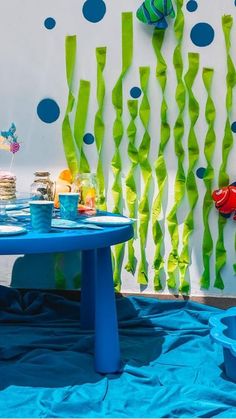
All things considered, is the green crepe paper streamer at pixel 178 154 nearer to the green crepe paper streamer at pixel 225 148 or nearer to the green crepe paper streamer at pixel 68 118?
the green crepe paper streamer at pixel 225 148

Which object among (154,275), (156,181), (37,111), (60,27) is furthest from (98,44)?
(154,275)

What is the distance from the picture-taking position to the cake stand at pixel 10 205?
1.89 meters

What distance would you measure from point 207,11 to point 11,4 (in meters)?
1.02

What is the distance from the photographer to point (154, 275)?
269 cm

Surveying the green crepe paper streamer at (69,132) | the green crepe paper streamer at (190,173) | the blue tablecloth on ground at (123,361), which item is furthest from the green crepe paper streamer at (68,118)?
the blue tablecloth on ground at (123,361)

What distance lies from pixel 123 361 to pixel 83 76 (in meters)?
1.46

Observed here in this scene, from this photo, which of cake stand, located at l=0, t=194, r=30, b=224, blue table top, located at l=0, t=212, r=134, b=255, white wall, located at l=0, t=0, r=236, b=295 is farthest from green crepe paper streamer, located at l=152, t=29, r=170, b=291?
blue table top, located at l=0, t=212, r=134, b=255

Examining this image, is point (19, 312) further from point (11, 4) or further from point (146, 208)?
point (11, 4)

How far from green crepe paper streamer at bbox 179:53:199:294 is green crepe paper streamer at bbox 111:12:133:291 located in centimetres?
32

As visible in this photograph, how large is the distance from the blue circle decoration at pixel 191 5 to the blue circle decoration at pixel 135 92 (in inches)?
18.4

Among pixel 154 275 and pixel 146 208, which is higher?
pixel 146 208

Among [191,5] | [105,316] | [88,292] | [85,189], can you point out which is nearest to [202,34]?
[191,5]

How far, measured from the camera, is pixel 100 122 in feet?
8.72

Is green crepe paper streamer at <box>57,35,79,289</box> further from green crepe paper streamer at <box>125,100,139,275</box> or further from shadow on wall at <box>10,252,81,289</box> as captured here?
green crepe paper streamer at <box>125,100,139,275</box>
